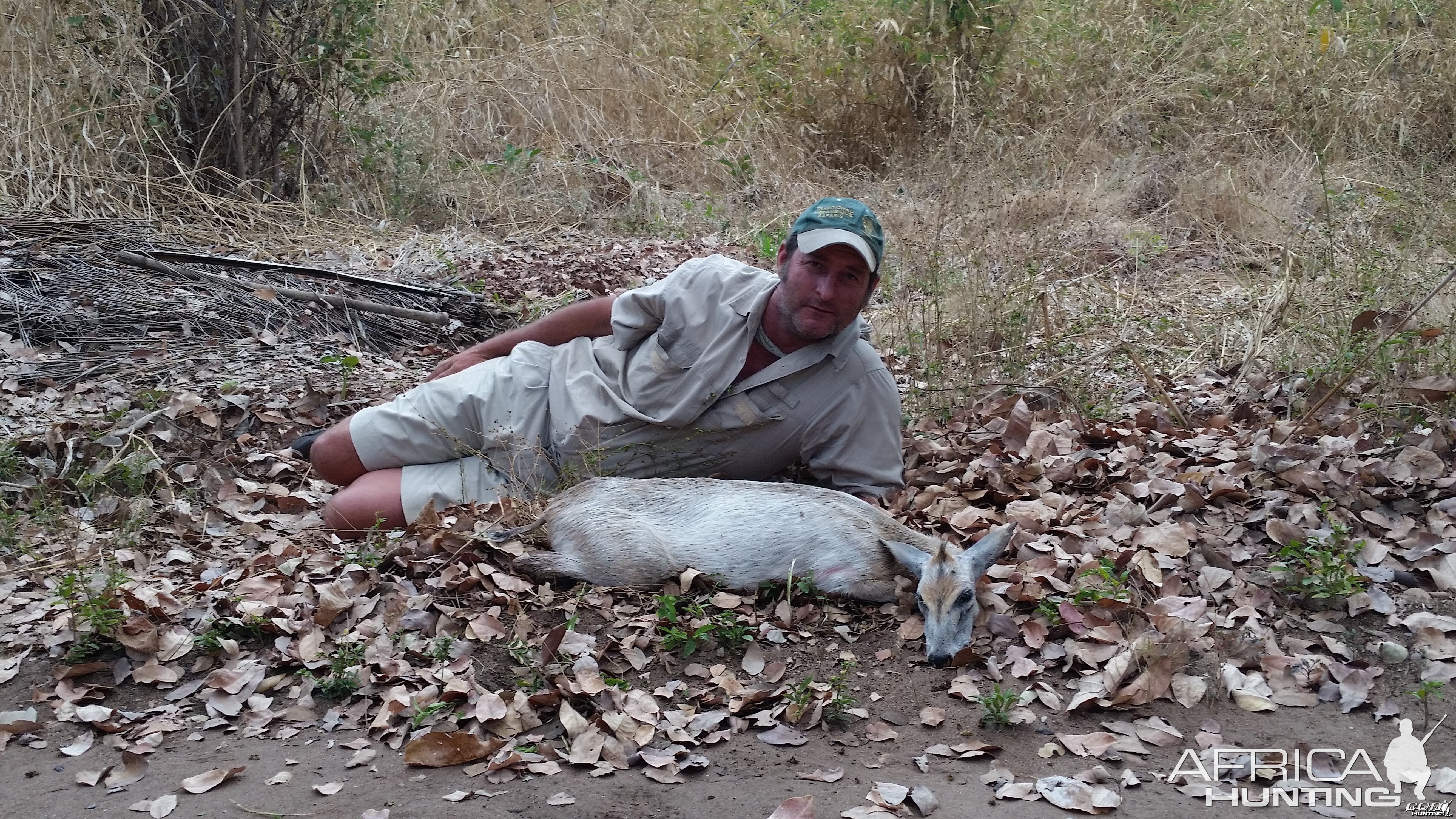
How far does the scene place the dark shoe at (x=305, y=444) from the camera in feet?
18.3

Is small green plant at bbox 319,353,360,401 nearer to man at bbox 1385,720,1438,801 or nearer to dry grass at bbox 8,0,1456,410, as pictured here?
dry grass at bbox 8,0,1456,410

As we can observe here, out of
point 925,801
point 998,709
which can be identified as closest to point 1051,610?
point 998,709

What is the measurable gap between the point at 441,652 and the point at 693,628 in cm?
89

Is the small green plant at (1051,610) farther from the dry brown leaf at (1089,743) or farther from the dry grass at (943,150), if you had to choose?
Result: the dry grass at (943,150)

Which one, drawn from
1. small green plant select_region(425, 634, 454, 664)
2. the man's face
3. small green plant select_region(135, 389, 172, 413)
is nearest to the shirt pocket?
the man's face

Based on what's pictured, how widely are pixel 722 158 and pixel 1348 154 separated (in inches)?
227

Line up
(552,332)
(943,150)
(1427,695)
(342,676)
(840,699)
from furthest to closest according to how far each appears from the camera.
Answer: (943,150) → (552,332) → (342,676) → (840,699) → (1427,695)

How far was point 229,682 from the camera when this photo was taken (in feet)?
12.8

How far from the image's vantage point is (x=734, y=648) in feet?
13.3

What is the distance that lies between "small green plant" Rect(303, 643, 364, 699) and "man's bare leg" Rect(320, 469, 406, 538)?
3.59 ft

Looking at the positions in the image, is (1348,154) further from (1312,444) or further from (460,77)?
(460,77)

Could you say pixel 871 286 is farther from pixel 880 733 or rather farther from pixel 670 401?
pixel 880 733

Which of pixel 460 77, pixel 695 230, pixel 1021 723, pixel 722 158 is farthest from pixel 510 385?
pixel 460 77

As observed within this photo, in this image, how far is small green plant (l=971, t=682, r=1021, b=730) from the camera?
3.54 metres
